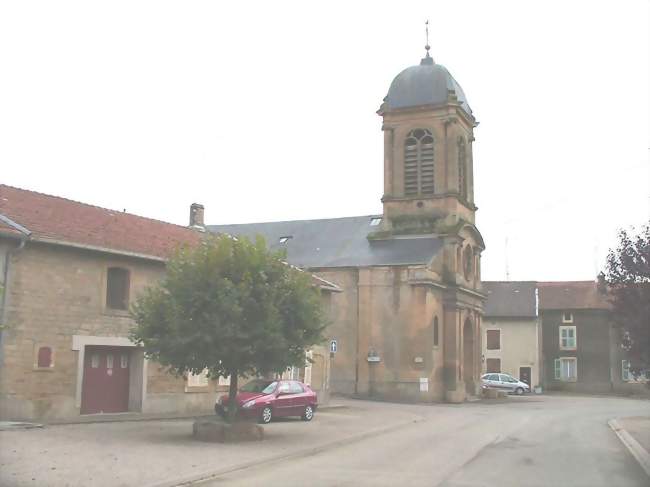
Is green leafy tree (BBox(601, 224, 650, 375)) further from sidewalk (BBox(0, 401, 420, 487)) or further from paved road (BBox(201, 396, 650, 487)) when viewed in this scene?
sidewalk (BBox(0, 401, 420, 487))

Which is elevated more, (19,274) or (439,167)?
(439,167)

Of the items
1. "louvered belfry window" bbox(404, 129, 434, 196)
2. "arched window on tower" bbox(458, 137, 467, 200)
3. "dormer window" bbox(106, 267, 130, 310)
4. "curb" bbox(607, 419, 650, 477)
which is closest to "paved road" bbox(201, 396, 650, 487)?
"curb" bbox(607, 419, 650, 477)

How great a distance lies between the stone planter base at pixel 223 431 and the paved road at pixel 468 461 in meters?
2.05

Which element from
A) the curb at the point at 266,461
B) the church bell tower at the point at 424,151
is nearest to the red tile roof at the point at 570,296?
the church bell tower at the point at 424,151

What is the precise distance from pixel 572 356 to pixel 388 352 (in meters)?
23.7

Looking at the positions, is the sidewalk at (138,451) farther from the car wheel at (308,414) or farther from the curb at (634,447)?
the curb at (634,447)

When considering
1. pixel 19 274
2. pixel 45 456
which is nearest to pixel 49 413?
pixel 19 274

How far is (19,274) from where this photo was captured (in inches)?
806

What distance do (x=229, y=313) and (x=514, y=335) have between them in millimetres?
46367

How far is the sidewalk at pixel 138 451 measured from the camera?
12.5m

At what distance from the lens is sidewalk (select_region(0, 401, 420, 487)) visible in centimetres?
1247

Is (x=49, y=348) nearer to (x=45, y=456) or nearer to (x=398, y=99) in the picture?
(x=45, y=456)

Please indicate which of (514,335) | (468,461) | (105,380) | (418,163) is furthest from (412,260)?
(468,461)

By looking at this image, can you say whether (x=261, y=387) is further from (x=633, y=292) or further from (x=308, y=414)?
(x=633, y=292)
